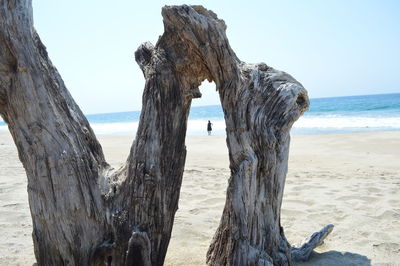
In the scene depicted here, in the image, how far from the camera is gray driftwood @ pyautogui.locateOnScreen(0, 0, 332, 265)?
8.45 feet

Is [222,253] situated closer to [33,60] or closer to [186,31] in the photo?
[186,31]

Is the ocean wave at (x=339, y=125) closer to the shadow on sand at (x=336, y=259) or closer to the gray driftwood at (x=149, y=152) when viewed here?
the shadow on sand at (x=336, y=259)

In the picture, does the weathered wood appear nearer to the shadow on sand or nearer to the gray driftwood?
the shadow on sand

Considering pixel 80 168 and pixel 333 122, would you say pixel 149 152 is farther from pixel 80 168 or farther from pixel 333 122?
pixel 333 122

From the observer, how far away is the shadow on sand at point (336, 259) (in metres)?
3.30

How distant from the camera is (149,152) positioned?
2.71 metres

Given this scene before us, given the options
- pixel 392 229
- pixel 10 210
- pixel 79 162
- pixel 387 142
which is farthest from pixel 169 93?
pixel 387 142

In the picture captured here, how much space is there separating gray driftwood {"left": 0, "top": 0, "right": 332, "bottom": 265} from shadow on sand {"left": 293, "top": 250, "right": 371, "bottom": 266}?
0.64 meters

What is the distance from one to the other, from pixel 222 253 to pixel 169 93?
4.37 feet

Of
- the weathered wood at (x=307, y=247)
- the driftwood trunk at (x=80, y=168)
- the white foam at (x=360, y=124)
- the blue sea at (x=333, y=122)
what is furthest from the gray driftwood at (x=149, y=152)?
the white foam at (x=360, y=124)

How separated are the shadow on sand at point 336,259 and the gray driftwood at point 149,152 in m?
0.64

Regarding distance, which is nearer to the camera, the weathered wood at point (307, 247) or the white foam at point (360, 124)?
the weathered wood at point (307, 247)

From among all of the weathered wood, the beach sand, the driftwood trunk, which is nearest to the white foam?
the beach sand

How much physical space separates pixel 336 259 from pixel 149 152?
2.10m
